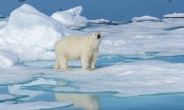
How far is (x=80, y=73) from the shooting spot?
7020 millimetres

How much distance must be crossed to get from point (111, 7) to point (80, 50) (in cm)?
1263

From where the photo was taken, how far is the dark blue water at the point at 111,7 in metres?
17.3

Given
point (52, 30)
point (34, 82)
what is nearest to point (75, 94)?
point (34, 82)

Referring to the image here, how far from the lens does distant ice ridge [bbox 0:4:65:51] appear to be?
9422 mm

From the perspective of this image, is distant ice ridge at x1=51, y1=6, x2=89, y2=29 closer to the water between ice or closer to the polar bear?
the polar bear

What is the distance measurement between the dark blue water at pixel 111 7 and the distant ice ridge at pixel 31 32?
6.51 metres

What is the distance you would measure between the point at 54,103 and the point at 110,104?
645mm

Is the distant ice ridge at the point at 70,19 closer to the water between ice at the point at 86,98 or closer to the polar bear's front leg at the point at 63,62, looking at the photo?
the polar bear's front leg at the point at 63,62

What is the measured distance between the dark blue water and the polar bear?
9007mm

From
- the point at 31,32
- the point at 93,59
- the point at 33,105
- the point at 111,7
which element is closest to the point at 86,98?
the point at 33,105

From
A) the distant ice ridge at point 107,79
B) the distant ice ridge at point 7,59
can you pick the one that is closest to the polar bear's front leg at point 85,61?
the distant ice ridge at point 107,79

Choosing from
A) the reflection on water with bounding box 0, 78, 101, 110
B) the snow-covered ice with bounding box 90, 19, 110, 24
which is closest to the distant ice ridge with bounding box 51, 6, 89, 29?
the snow-covered ice with bounding box 90, 19, 110, 24

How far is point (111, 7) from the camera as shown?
19.6 meters

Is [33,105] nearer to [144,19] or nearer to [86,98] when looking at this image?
[86,98]
